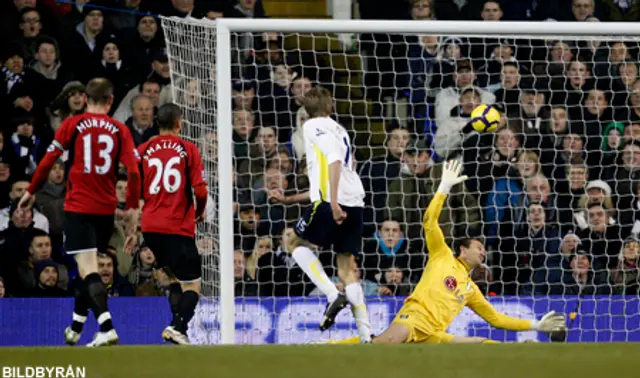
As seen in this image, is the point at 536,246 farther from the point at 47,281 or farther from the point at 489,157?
the point at 47,281

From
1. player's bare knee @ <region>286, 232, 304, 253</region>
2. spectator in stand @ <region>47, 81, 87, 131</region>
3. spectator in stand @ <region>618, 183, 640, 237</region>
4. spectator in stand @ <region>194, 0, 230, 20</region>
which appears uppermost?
spectator in stand @ <region>194, 0, 230, 20</region>

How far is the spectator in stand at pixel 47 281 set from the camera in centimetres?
1173

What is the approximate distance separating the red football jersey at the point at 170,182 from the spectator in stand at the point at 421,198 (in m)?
2.21

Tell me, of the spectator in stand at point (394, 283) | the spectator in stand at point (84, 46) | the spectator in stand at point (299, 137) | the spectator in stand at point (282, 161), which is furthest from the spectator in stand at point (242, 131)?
the spectator in stand at point (84, 46)

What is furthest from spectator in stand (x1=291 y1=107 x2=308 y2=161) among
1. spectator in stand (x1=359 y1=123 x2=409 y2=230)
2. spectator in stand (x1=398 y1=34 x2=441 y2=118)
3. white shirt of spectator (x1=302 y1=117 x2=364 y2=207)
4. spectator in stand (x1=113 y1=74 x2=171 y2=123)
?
white shirt of spectator (x1=302 y1=117 x2=364 y2=207)

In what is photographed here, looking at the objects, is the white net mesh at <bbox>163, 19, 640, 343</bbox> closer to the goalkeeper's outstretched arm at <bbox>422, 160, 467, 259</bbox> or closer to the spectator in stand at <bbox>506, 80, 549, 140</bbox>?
the spectator in stand at <bbox>506, 80, 549, 140</bbox>

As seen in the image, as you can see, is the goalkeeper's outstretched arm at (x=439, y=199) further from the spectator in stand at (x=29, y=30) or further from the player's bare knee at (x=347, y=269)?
the spectator in stand at (x=29, y=30)

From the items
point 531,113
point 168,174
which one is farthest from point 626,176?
point 168,174

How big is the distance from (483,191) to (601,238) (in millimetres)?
1062

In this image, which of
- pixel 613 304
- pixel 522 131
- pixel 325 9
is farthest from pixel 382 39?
pixel 613 304

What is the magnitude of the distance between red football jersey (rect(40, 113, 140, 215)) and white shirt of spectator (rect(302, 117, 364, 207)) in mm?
1291

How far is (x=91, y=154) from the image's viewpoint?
9.33 meters

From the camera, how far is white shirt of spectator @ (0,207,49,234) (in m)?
12.0

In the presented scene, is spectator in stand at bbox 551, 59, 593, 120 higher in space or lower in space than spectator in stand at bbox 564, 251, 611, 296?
higher
